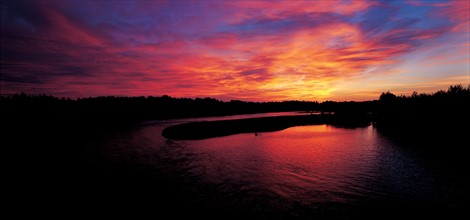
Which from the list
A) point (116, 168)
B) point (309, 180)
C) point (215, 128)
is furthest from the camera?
point (215, 128)

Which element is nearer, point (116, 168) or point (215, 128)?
point (116, 168)

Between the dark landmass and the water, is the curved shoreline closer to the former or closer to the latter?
the dark landmass

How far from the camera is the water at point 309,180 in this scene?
15.8m

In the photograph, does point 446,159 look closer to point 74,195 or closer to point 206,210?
point 206,210

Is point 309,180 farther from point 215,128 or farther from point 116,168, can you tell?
point 215,128

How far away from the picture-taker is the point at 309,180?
21094 mm

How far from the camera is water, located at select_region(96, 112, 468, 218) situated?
1580 cm

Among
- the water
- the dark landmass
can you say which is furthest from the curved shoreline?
the water

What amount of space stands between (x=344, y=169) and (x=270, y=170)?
7.27 m

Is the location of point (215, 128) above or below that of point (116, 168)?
above

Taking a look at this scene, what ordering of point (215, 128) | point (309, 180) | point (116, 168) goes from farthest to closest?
point (215, 128) → point (116, 168) → point (309, 180)

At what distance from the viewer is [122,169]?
26719 mm

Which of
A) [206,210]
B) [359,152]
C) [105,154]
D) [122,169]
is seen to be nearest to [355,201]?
[206,210]

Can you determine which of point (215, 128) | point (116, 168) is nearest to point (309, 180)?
point (116, 168)
